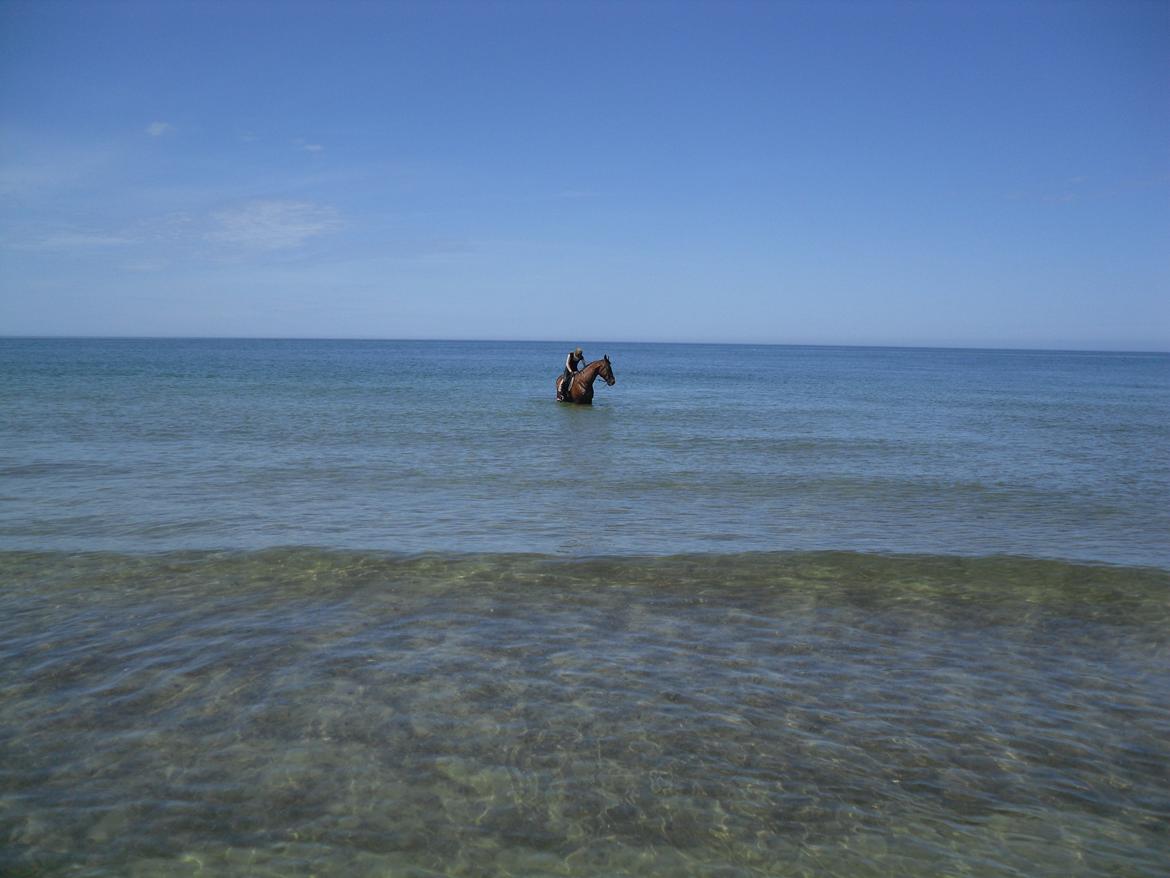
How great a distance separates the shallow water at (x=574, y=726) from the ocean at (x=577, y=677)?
3 centimetres

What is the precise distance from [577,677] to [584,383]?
27.1m

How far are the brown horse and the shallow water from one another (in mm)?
23887

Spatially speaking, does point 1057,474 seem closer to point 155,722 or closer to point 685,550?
point 685,550

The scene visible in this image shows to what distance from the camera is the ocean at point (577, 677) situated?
446cm

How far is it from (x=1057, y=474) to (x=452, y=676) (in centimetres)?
1630

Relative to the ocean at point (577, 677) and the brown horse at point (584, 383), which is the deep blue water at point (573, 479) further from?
the brown horse at point (584, 383)

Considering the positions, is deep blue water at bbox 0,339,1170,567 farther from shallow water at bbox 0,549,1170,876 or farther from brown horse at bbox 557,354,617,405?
shallow water at bbox 0,549,1170,876

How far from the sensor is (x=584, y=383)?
1310 inches

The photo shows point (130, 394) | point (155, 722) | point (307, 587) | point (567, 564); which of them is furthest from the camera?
point (130, 394)

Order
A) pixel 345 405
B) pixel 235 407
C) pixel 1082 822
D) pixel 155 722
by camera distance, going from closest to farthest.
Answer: pixel 1082 822
pixel 155 722
pixel 235 407
pixel 345 405

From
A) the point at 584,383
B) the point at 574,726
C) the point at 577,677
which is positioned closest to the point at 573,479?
the point at 577,677

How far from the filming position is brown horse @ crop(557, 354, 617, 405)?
108 feet

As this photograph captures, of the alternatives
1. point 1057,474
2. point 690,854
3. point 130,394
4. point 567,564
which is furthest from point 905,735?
point 130,394

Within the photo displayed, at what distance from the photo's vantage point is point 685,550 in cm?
1076
